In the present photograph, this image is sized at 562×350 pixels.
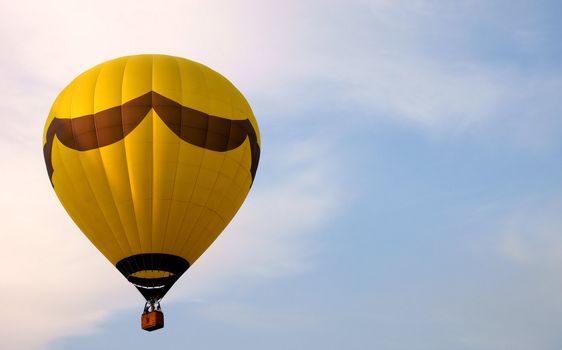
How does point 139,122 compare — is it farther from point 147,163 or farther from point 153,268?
point 153,268

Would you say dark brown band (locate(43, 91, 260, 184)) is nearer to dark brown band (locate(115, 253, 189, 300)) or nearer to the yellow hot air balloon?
the yellow hot air balloon

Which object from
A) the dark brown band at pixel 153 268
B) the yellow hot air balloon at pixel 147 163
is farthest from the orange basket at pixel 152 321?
the dark brown band at pixel 153 268

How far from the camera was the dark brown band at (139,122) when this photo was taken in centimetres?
2942

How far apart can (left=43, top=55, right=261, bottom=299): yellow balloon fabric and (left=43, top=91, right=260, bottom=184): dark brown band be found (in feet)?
0.11

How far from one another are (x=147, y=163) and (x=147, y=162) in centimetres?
4

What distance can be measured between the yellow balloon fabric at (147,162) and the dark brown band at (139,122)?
0.03 m

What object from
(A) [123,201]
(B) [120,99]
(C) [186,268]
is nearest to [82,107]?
(B) [120,99]

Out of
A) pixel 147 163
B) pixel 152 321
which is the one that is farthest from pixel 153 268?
pixel 147 163

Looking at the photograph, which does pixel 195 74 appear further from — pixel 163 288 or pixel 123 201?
pixel 163 288

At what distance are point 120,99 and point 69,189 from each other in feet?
11.7

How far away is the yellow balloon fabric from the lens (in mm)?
29406

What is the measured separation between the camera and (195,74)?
1217 inches

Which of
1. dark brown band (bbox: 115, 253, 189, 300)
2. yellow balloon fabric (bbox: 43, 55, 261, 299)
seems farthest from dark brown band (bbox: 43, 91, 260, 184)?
dark brown band (bbox: 115, 253, 189, 300)

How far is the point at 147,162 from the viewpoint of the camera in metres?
29.3
